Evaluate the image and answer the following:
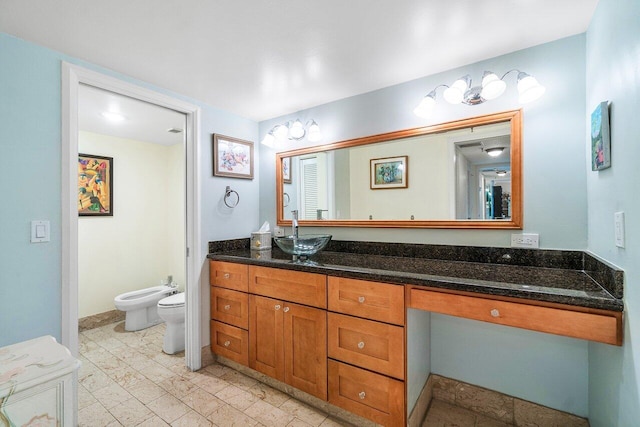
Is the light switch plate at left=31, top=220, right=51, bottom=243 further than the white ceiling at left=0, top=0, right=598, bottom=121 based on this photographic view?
Yes

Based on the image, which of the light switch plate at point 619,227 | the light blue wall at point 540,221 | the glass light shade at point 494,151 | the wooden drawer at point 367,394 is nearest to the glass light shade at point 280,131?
the light blue wall at point 540,221

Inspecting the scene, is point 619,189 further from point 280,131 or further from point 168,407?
point 168,407

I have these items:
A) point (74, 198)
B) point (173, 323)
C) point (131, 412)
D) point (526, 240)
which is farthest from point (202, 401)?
point (526, 240)

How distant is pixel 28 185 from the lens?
1572mm

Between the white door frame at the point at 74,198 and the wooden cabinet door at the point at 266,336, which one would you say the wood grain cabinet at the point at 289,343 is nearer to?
the wooden cabinet door at the point at 266,336

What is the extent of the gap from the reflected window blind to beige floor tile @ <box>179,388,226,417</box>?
151cm

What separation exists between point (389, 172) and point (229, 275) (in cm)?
147

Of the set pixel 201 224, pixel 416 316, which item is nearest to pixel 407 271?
pixel 416 316

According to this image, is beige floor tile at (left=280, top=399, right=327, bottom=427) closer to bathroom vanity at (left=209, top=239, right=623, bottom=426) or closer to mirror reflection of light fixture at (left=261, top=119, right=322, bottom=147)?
bathroom vanity at (left=209, top=239, right=623, bottom=426)

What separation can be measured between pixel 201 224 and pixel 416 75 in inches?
78.3

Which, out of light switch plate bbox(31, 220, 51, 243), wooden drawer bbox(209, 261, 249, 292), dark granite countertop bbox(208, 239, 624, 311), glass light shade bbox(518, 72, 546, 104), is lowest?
wooden drawer bbox(209, 261, 249, 292)

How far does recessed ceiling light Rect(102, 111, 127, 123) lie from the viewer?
8.57 ft

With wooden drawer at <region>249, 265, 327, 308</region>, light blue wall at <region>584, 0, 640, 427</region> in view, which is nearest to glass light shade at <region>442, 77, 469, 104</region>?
light blue wall at <region>584, 0, 640, 427</region>

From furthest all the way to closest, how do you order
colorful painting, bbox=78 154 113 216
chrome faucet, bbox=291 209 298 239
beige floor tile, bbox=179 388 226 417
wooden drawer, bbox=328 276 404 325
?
1. colorful painting, bbox=78 154 113 216
2. chrome faucet, bbox=291 209 298 239
3. beige floor tile, bbox=179 388 226 417
4. wooden drawer, bbox=328 276 404 325
